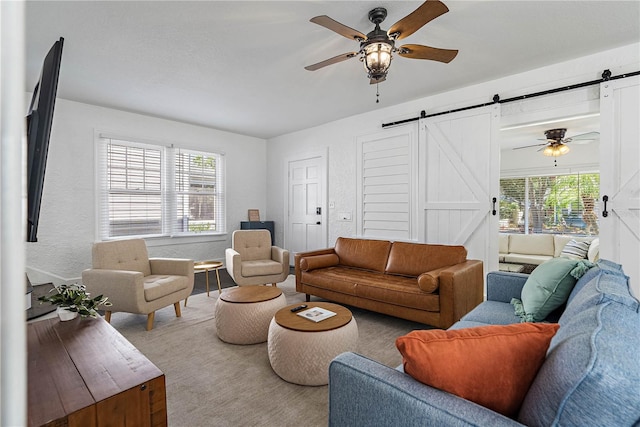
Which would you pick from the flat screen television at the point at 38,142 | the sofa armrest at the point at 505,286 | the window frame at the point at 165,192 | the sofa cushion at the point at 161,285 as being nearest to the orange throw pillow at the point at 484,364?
the flat screen television at the point at 38,142

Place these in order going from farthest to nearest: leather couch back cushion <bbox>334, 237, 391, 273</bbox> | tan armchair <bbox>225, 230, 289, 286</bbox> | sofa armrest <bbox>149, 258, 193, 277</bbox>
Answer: tan armchair <bbox>225, 230, 289, 286</bbox>
leather couch back cushion <bbox>334, 237, 391, 273</bbox>
sofa armrest <bbox>149, 258, 193, 277</bbox>

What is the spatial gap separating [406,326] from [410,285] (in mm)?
410

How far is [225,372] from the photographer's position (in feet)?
7.44

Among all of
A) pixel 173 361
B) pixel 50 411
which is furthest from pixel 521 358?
pixel 173 361

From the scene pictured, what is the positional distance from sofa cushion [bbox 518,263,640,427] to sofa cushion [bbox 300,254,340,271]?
9.70 ft

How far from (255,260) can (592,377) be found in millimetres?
4213

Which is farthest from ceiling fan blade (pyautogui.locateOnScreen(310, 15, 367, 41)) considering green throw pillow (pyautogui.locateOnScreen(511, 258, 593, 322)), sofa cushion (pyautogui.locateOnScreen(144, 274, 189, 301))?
sofa cushion (pyautogui.locateOnScreen(144, 274, 189, 301))

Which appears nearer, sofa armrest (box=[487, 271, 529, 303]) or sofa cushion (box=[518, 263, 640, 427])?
sofa cushion (box=[518, 263, 640, 427])

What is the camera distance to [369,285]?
322 cm

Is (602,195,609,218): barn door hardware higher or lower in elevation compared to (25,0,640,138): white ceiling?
lower

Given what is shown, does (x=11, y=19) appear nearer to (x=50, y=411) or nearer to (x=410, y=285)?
(x=50, y=411)

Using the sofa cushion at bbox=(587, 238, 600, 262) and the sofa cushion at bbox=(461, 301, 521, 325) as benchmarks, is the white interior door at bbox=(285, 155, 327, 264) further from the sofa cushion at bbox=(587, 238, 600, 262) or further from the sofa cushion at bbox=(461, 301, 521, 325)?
the sofa cushion at bbox=(587, 238, 600, 262)

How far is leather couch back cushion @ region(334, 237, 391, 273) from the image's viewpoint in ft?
12.8

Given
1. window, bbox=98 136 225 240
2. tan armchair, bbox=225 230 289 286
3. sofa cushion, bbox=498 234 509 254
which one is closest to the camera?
tan armchair, bbox=225 230 289 286
